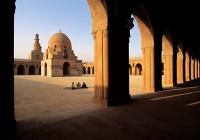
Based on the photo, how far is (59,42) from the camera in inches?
2035

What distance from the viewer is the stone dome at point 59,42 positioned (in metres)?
51.3

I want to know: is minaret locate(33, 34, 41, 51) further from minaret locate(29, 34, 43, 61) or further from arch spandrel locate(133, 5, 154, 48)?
arch spandrel locate(133, 5, 154, 48)

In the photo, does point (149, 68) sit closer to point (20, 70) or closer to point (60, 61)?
point (60, 61)

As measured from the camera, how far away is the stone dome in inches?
2020

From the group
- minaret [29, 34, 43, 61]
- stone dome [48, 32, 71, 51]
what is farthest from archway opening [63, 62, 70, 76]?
minaret [29, 34, 43, 61]

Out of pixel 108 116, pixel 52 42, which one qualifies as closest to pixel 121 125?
pixel 108 116

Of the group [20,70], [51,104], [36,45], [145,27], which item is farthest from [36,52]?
[51,104]

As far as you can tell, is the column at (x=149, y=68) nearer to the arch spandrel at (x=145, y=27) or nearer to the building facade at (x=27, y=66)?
the arch spandrel at (x=145, y=27)

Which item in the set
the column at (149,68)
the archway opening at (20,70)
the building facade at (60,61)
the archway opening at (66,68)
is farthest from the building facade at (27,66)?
the column at (149,68)
